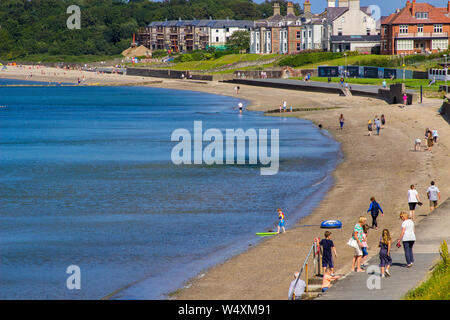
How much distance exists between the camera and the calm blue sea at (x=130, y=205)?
24284mm

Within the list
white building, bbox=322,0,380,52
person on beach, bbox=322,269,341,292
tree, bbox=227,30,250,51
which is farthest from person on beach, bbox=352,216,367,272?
tree, bbox=227,30,250,51

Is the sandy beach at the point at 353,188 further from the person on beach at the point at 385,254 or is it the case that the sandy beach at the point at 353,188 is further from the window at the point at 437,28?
the window at the point at 437,28

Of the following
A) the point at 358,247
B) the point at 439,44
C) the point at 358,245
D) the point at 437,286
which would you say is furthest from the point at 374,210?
the point at 439,44

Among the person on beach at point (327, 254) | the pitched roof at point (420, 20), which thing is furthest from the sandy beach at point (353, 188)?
the pitched roof at point (420, 20)

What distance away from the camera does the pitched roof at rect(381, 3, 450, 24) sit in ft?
381

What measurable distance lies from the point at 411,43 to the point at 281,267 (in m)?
99.9

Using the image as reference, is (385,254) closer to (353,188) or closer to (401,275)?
(401,275)

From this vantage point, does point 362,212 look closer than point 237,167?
Yes

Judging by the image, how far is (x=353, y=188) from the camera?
37375mm

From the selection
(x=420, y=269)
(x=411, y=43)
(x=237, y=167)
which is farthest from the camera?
(x=411, y=43)

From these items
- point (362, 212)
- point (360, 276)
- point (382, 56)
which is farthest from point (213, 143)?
point (382, 56)
